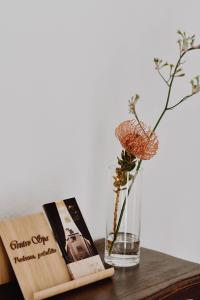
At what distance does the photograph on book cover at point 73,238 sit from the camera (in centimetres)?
123

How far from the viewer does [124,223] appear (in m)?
1.40

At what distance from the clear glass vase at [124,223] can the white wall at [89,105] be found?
0.47 feet

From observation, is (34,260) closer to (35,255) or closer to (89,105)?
(35,255)

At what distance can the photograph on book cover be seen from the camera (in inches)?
48.3

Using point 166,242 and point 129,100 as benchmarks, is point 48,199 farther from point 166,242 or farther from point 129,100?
point 166,242

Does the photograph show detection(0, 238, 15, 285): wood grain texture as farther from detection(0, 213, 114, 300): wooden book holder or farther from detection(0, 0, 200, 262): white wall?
detection(0, 0, 200, 262): white wall

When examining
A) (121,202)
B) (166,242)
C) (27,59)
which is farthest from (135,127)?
(166,242)

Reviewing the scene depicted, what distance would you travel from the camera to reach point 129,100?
5.18ft

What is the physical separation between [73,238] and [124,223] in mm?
194

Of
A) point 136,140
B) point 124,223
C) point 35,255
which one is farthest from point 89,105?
point 35,255

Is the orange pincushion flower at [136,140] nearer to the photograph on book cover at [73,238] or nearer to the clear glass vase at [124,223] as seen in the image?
the clear glass vase at [124,223]

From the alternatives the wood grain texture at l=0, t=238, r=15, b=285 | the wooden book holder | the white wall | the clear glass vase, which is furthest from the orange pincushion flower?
the wood grain texture at l=0, t=238, r=15, b=285

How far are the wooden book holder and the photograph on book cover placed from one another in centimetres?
1

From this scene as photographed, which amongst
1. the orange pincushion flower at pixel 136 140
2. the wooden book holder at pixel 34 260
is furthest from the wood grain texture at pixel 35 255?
the orange pincushion flower at pixel 136 140
